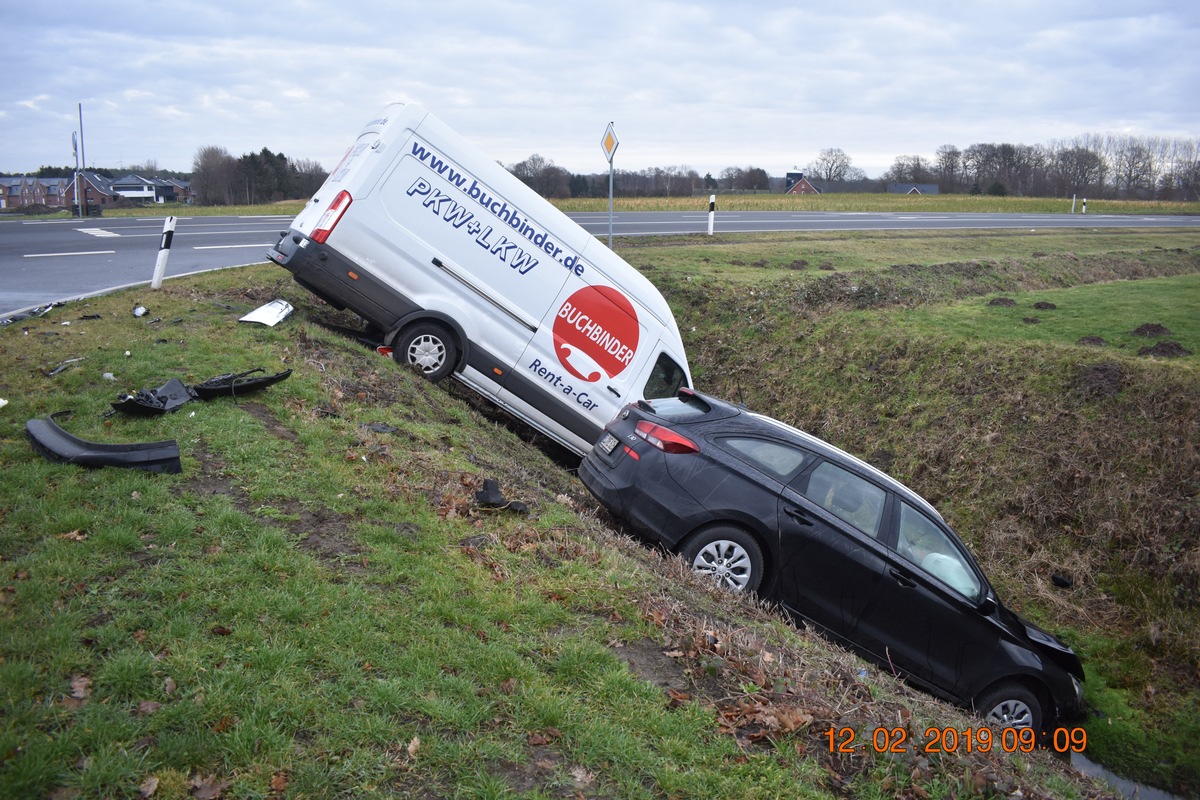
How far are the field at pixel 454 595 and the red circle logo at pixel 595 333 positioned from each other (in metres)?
1.31

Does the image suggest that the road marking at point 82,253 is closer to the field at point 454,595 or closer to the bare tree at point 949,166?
the field at point 454,595

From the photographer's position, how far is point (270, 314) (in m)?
9.91

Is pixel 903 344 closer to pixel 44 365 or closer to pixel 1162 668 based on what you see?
pixel 1162 668

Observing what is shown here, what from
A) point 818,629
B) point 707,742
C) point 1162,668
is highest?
point 707,742

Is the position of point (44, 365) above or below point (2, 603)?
above

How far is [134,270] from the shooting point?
14.0 m

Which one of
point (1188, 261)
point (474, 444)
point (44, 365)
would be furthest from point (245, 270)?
point (1188, 261)

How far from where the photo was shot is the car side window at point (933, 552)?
6.15 meters

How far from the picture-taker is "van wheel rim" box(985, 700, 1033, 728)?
6289mm

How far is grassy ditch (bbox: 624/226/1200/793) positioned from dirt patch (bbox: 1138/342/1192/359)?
35 mm

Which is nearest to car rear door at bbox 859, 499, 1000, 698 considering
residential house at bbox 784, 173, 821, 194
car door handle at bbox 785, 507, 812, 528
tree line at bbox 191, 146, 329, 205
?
car door handle at bbox 785, 507, 812, 528

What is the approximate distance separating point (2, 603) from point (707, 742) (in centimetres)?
343

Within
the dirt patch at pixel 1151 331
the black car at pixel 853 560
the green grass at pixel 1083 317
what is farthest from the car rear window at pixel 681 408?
the dirt patch at pixel 1151 331

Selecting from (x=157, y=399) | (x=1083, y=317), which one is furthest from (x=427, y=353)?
(x=1083, y=317)
